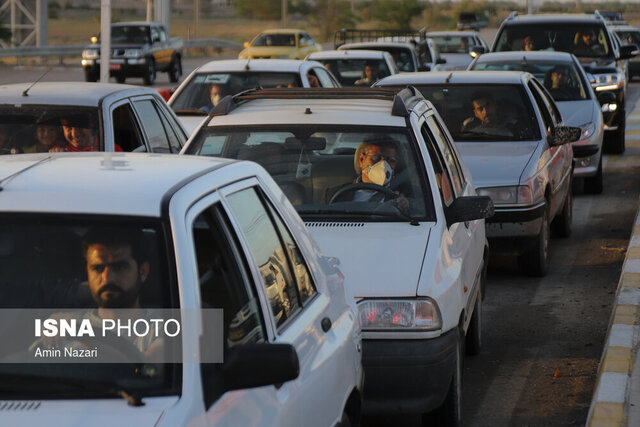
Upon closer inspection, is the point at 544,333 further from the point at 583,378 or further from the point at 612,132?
the point at 612,132

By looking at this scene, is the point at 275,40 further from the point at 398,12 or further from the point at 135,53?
the point at 398,12

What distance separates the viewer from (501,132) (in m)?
10.4

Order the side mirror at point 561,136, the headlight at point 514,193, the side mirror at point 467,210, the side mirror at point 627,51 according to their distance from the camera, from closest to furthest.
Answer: the side mirror at point 467,210, the headlight at point 514,193, the side mirror at point 561,136, the side mirror at point 627,51

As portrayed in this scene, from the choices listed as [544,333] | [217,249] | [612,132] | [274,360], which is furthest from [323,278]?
[612,132]

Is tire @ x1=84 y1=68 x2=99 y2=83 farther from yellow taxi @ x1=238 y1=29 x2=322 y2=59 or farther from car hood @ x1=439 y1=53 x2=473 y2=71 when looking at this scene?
car hood @ x1=439 y1=53 x2=473 y2=71

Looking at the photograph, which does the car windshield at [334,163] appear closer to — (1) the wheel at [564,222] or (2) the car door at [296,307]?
(2) the car door at [296,307]

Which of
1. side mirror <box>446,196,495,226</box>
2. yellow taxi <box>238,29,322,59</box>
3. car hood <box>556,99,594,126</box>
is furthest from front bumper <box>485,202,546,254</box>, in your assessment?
yellow taxi <box>238,29,322,59</box>

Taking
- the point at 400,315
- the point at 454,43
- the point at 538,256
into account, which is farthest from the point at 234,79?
the point at 454,43

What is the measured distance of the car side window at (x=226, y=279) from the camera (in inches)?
131

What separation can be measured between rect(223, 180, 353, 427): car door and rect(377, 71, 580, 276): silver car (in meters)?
5.24

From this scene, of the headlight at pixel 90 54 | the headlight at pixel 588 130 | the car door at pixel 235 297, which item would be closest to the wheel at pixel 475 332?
the car door at pixel 235 297

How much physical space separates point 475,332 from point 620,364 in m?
1.06

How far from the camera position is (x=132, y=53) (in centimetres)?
3612

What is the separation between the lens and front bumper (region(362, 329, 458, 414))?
17.4ft
